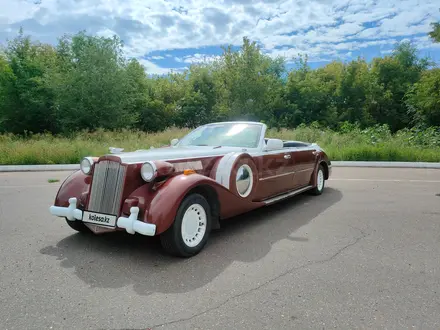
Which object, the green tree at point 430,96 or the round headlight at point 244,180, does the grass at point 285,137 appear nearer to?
the green tree at point 430,96

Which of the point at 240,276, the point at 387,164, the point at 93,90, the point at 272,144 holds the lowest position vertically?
the point at 240,276

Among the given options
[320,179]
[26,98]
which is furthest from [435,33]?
[26,98]

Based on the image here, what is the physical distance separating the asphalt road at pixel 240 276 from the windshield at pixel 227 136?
1230 millimetres

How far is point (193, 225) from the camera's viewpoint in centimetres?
388

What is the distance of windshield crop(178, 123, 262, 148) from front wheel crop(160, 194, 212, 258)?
1.65 m

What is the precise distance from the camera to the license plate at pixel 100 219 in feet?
12.0

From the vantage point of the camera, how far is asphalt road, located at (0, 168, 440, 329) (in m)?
2.54

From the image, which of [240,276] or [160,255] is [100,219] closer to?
[160,255]

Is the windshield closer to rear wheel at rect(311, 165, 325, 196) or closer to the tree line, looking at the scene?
rear wheel at rect(311, 165, 325, 196)

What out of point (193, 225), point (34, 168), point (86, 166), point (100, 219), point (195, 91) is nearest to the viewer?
point (100, 219)

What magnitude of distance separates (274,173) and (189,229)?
7.09ft

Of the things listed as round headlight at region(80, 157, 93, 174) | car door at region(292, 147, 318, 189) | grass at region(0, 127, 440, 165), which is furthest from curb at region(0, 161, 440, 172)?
round headlight at region(80, 157, 93, 174)

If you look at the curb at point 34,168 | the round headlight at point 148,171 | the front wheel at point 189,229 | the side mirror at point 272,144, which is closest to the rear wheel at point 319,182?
the side mirror at point 272,144

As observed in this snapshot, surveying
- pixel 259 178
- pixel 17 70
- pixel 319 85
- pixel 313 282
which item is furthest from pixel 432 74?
pixel 17 70
